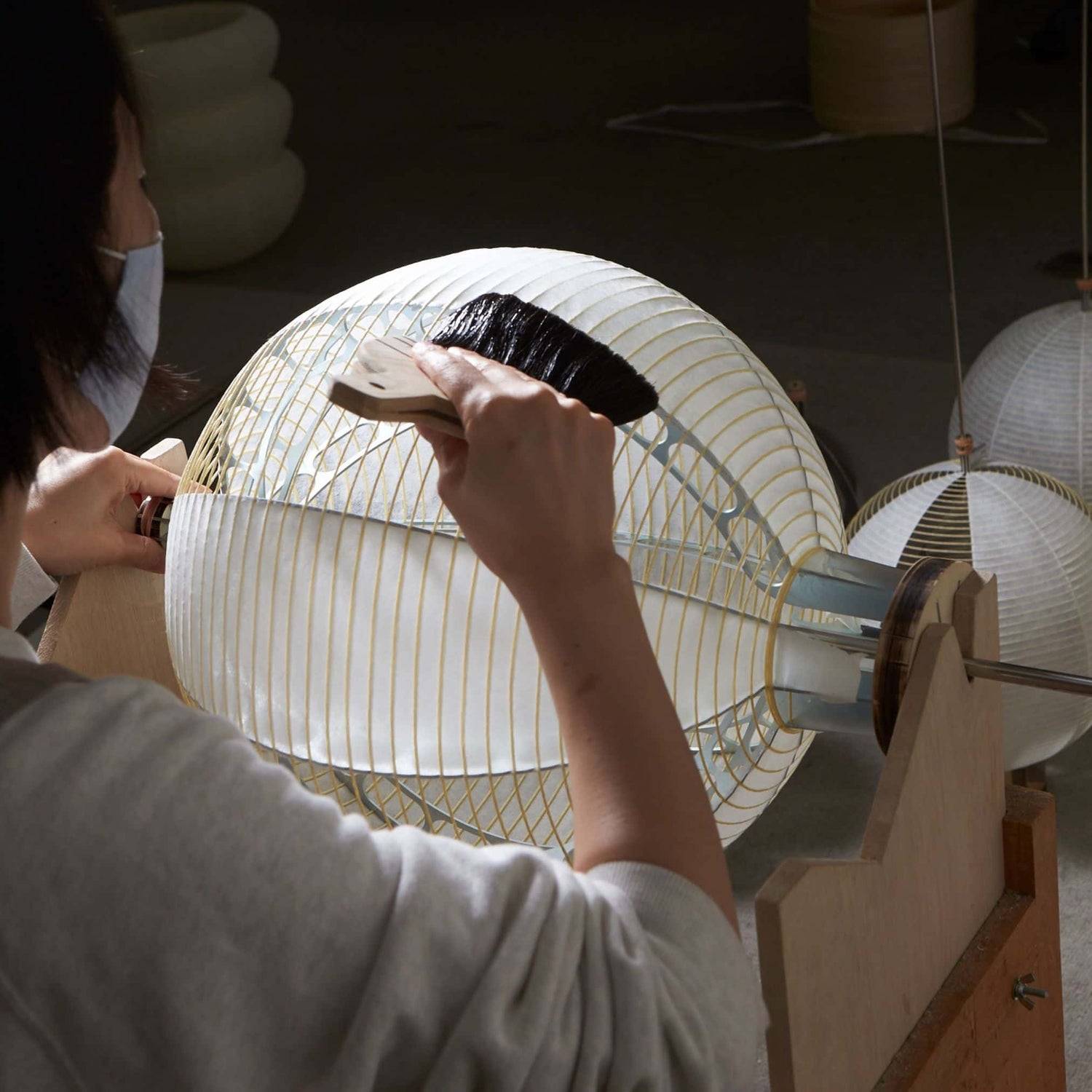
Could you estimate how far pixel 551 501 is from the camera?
53 centimetres

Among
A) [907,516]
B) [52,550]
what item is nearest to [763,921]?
[52,550]

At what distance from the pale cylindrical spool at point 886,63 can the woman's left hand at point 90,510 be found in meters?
2.91

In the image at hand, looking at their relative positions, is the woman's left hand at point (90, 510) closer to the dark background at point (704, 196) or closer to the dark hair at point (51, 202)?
the dark hair at point (51, 202)

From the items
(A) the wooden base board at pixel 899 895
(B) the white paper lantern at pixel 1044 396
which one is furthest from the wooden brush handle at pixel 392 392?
(B) the white paper lantern at pixel 1044 396

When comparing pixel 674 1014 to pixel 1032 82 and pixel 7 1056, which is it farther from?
pixel 1032 82

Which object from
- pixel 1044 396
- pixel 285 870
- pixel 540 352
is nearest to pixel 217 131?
pixel 1044 396

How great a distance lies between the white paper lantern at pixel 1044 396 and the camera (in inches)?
67.2

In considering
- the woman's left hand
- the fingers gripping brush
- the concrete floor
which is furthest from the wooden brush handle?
the concrete floor

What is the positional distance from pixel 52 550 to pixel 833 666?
528 mm

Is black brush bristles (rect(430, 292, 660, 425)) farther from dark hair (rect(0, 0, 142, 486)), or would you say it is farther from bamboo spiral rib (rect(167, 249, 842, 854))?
dark hair (rect(0, 0, 142, 486))

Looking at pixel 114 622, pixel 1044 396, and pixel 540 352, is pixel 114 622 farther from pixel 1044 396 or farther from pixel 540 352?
pixel 1044 396

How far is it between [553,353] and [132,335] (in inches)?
7.1

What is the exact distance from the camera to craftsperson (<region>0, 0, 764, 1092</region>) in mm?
437

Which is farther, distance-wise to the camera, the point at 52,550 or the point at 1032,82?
the point at 1032,82
